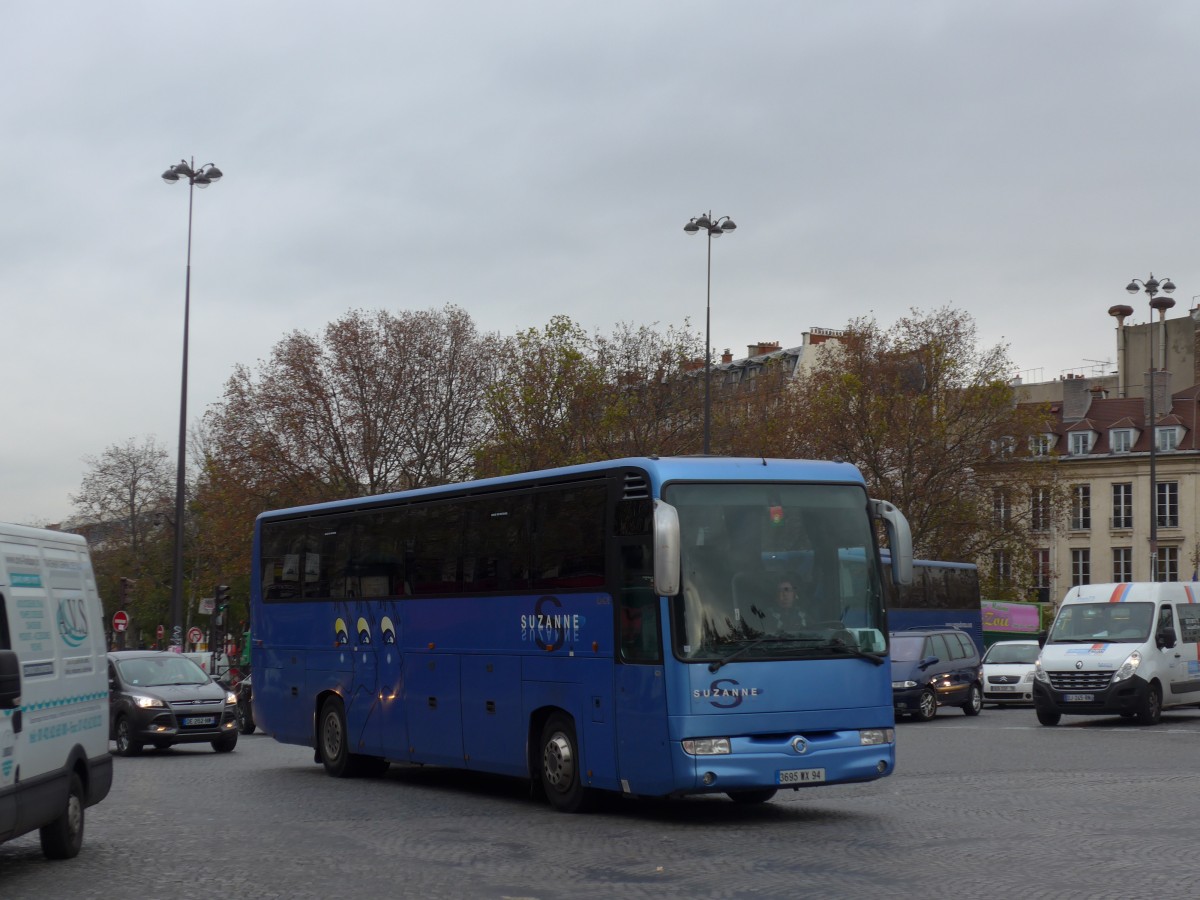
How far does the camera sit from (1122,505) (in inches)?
3718

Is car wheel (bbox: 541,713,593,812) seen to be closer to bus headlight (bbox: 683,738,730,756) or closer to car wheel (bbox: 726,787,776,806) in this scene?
car wheel (bbox: 726,787,776,806)

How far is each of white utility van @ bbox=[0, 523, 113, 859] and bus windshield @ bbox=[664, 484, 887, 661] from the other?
461cm

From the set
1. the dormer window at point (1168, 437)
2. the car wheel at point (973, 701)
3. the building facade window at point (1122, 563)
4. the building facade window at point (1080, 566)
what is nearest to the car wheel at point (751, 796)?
the car wheel at point (973, 701)

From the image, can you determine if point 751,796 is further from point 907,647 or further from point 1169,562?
point 1169,562

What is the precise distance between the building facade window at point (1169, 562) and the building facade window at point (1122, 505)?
3346mm

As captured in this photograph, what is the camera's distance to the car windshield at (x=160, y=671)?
2738 cm

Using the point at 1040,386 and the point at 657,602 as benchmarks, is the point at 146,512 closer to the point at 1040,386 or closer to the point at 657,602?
the point at 1040,386

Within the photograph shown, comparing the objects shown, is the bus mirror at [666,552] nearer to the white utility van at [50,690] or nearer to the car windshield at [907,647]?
the white utility van at [50,690]

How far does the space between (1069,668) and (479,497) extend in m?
16.4

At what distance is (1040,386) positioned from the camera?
341 ft

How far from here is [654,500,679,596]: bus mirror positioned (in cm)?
1333

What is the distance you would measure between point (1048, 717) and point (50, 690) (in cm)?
2319

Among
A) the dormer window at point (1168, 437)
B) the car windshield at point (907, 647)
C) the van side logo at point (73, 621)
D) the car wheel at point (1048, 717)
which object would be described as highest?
the dormer window at point (1168, 437)

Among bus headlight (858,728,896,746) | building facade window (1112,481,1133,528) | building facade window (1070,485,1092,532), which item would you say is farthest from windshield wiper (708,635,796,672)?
building facade window (1070,485,1092,532)
